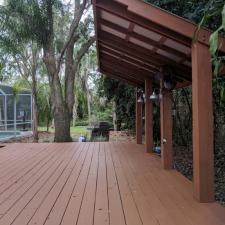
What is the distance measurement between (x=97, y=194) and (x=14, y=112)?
12.7m

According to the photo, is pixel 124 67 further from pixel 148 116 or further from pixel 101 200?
pixel 101 200

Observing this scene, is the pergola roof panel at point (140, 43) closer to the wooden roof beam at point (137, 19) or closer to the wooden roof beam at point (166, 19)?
the wooden roof beam at point (137, 19)

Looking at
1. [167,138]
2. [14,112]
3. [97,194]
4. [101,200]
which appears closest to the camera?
[101,200]

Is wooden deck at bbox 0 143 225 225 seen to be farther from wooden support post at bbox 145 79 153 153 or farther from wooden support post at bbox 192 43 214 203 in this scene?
wooden support post at bbox 145 79 153 153

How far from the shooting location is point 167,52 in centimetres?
533

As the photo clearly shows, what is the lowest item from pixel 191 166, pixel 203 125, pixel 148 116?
pixel 191 166

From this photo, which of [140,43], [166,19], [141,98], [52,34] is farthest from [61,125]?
[166,19]

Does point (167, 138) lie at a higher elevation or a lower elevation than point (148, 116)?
lower

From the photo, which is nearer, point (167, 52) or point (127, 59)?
point (167, 52)

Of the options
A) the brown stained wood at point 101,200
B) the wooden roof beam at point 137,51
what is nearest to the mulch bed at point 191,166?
the brown stained wood at point 101,200

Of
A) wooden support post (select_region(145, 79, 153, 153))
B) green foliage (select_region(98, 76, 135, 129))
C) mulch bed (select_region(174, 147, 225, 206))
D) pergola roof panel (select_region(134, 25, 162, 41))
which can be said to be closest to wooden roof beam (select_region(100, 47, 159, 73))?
wooden support post (select_region(145, 79, 153, 153))

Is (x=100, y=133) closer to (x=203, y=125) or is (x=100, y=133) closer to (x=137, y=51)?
(x=137, y=51)

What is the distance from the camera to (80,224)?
3188mm

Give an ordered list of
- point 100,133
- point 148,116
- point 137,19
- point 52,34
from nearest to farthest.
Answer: point 137,19, point 148,116, point 52,34, point 100,133
